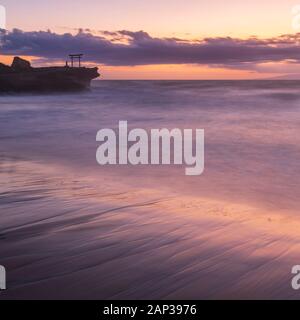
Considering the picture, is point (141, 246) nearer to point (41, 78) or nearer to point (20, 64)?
point (41, 78)

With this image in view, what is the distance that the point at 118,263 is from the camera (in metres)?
4.21

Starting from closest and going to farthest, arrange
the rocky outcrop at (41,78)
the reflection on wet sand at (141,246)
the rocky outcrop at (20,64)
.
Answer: the reflection on wet sand at (141,246) → the rocky outcrop at (41,78) → the rocky outcrop at (20,64)

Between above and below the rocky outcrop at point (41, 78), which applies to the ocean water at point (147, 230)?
below

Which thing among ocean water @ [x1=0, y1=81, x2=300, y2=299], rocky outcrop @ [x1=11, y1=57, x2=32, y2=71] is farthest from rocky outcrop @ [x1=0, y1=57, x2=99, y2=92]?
ocean water @ [x1=0, y1=81, x2=300, y2=299]

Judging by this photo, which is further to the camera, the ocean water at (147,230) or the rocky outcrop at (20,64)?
the rocky outcrop at (20,64)

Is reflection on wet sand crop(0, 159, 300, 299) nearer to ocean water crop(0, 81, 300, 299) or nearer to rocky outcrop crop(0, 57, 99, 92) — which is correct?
ocean water crop(0, 81, 300, 299)

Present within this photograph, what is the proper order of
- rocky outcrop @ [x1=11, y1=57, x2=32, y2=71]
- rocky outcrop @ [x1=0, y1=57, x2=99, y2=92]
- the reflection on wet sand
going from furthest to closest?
rocky outcrop @ [x1=11, y1=57, x2=32, y2=71] < rocky outcrop @ [x1=0, y1=57, x2=99, y2=92] < the reflection on wet sand

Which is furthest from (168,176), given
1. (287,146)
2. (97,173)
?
(287,146)

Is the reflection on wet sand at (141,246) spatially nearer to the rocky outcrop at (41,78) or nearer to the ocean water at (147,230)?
the ocean water at (147,230)

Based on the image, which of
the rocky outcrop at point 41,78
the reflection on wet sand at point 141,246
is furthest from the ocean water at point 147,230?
the rocky outcrop at point 41,78

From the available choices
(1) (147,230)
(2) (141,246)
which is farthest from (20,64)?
(2) (141,246)
